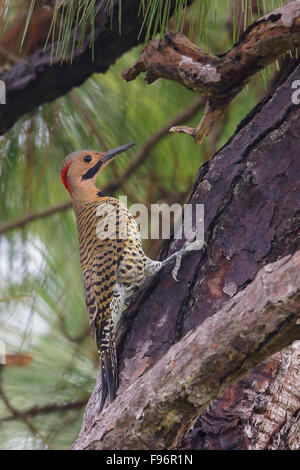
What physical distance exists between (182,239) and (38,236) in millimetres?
1279

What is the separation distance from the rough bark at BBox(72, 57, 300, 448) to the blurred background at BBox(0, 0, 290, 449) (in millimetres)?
981

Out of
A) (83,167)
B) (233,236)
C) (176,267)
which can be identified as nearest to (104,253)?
(83,167)

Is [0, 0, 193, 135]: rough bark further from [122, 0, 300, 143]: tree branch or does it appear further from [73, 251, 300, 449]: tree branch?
[73, 251, 300, 449]: tree branch

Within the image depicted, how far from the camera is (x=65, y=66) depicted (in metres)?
2.29

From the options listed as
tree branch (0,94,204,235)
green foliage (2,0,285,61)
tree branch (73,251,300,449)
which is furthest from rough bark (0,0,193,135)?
tree branch (73,251,300,449)

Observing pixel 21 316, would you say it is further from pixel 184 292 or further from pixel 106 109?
pixel 184 292

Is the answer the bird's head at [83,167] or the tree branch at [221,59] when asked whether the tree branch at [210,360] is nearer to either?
the tree branch at [221,59]

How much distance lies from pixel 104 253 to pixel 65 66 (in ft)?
2.28

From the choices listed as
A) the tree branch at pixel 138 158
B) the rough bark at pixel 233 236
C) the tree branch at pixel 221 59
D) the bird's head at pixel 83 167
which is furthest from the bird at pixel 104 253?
the tree branch at pixel 221 59

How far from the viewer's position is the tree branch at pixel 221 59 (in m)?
1.69

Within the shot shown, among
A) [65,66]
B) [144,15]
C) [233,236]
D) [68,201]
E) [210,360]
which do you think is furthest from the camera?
[68,201]

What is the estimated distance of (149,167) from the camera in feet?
9.66

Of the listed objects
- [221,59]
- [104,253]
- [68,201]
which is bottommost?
[68,201]

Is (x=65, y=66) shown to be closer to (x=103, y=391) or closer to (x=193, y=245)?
(x=193, y=245)
